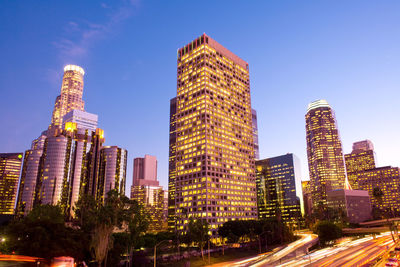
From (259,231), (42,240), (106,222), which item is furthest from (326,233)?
(42,240)

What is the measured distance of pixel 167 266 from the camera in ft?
273

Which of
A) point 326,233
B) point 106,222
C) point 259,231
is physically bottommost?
point 326,233

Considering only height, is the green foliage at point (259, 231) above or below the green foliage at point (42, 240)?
below

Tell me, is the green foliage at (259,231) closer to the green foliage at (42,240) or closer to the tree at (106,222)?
the tree at (106,222)

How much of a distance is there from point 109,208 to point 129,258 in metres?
20.9

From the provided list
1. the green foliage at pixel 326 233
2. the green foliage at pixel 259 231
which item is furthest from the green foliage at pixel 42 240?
the green foliage at pixel 326 233

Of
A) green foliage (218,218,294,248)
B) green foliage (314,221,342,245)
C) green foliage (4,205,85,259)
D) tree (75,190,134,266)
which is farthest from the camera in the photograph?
green foliage (218,218,294,248)

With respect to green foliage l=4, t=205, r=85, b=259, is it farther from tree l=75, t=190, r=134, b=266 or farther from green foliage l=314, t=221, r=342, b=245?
green foliage l=314, t=221, r=342, b=245

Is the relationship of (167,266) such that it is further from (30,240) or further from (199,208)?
(199,208)

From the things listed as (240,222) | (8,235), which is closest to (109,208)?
(8,235)

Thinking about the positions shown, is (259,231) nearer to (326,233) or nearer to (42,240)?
(326,233)

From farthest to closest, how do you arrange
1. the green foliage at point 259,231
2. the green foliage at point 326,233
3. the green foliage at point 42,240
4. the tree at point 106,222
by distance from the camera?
the green foliage at point 259,231 < the green foliage at point 326,233 < the tree at point 106,222 < the green foliage at point 42,240

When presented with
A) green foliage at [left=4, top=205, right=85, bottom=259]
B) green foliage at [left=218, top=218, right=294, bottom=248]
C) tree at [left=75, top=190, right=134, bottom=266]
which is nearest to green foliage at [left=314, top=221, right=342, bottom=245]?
green foliage at [left=218, top=218, right=294, bottom=248]

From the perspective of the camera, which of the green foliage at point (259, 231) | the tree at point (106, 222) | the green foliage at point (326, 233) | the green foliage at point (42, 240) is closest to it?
the green foliage at point (42, 240)
